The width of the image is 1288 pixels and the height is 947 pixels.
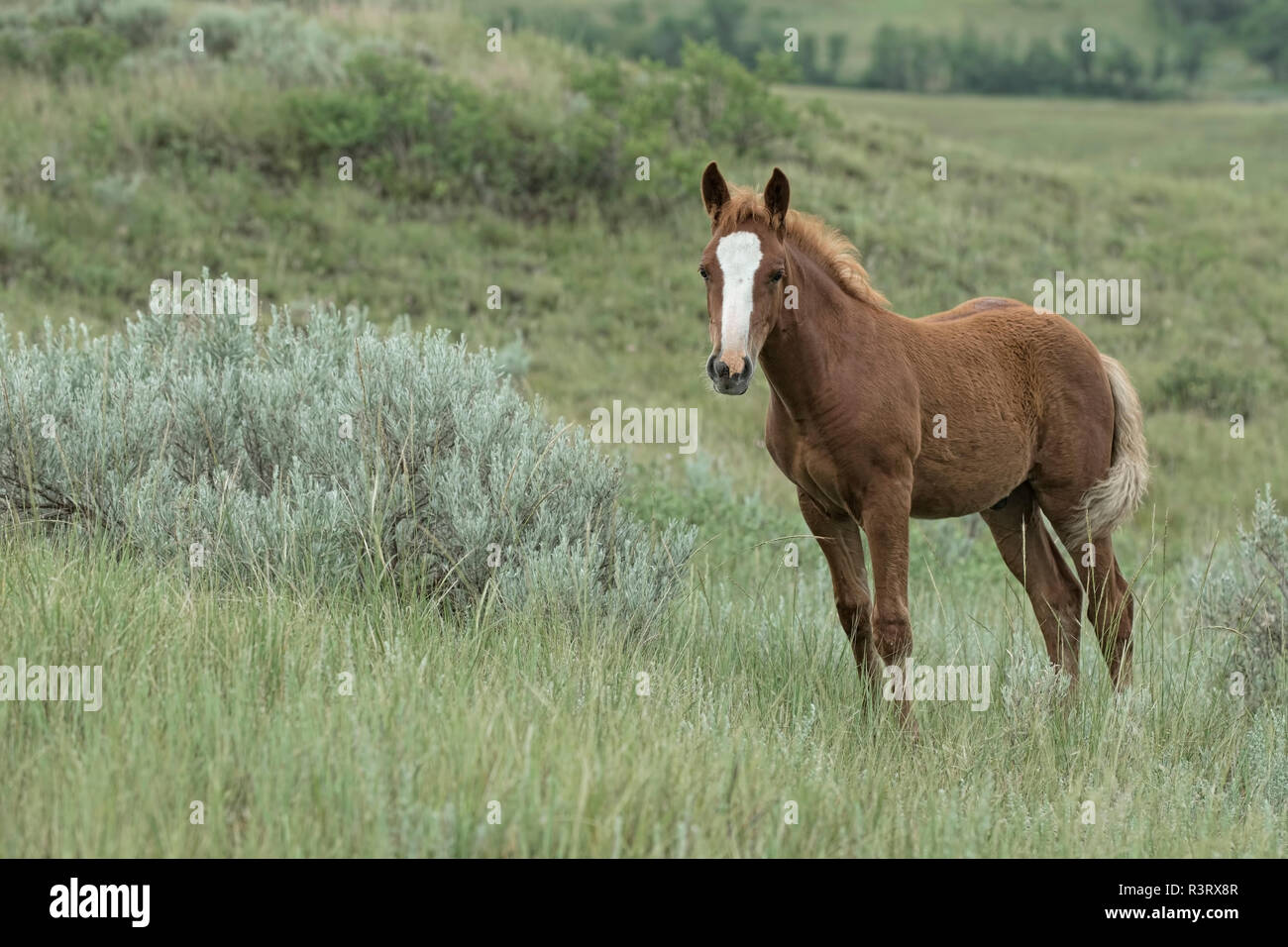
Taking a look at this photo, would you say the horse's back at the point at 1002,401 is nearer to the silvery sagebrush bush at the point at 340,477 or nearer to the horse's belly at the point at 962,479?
Result: the horse's belly at the point at 962,479

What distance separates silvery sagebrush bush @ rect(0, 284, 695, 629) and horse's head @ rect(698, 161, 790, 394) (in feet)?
4.35

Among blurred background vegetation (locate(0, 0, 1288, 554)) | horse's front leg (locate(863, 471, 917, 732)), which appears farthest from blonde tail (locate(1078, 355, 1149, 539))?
blurred background vegetation (locate(0, 0, 1288, 554))

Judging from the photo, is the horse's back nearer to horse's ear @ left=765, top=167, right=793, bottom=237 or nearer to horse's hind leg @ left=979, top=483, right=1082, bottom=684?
horse's hind leg @ left=979, top=483, right=1082, bottom=684

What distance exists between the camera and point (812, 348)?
4930 mm

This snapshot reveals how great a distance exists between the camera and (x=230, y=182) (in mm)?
15867

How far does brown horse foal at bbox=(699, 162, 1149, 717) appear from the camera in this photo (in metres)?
4.75

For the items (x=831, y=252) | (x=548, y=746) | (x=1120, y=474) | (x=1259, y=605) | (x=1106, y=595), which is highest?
(x=831, y=252)

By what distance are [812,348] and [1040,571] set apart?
2.11 meters

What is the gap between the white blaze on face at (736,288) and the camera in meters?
4.27

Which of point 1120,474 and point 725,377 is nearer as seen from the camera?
point 725,377

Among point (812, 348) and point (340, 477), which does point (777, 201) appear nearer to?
point (812, 348)

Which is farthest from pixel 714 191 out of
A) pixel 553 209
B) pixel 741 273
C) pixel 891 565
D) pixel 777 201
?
pixel 553 209

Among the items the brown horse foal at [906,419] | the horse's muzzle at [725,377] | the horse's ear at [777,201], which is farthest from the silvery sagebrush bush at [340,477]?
the horse's ear at [777,201]
